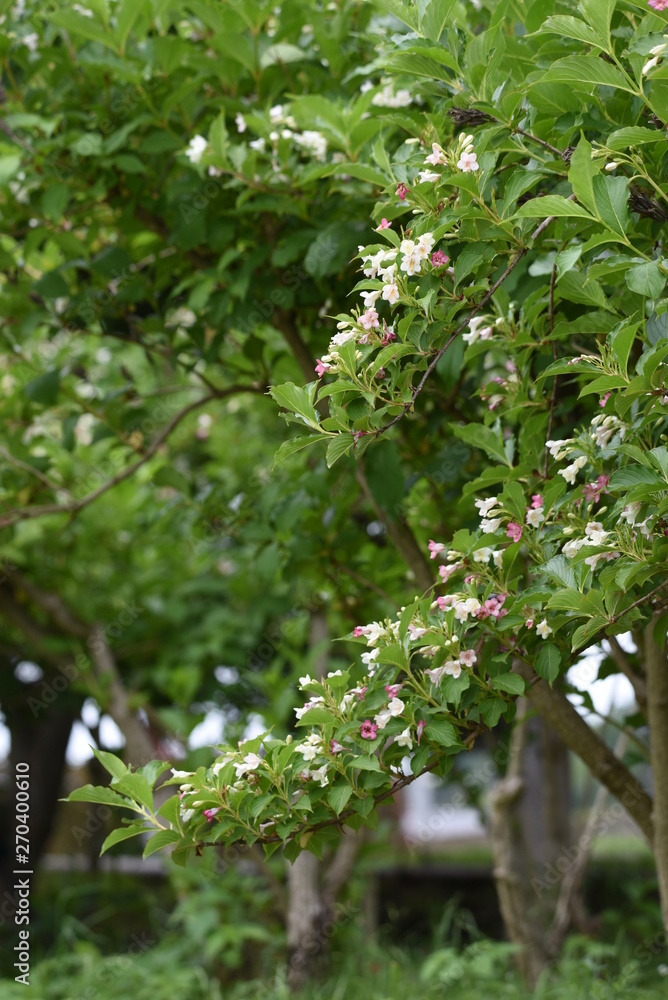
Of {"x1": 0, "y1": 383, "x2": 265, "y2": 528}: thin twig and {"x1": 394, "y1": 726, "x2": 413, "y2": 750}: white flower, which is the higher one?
{"x1": 0, "y1": 383, "x2": 265, "y2": 528}: thin twig

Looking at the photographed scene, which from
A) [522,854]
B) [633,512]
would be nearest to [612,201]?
[633,512]

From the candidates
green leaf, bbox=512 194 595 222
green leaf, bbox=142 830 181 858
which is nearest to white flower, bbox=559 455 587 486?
green leaf, bbox=512 194 595 222

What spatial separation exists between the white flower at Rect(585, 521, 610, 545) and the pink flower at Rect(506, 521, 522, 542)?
10cm

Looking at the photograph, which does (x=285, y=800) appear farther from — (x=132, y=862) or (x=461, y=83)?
(x=132, y=862)

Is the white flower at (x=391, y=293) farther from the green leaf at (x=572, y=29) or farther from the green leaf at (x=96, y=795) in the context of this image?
the green leaf at (x=96, y=795)

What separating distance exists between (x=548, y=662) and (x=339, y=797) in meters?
0.37

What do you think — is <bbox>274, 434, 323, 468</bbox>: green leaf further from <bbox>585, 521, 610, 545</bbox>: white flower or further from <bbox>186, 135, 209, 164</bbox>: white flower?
<bbox>186, 135, 209, 164</bbox>: white flower

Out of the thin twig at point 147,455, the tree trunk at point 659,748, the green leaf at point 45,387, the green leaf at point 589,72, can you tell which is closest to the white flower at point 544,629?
the tree trunk at point 659,748

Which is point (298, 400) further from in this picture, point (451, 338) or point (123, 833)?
point (123, 833)

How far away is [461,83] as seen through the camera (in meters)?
1.46

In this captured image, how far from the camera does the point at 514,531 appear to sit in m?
1.43

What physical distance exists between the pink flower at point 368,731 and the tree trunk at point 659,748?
770 mm

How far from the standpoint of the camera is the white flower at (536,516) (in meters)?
1.45

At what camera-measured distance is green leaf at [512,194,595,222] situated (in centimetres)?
118
